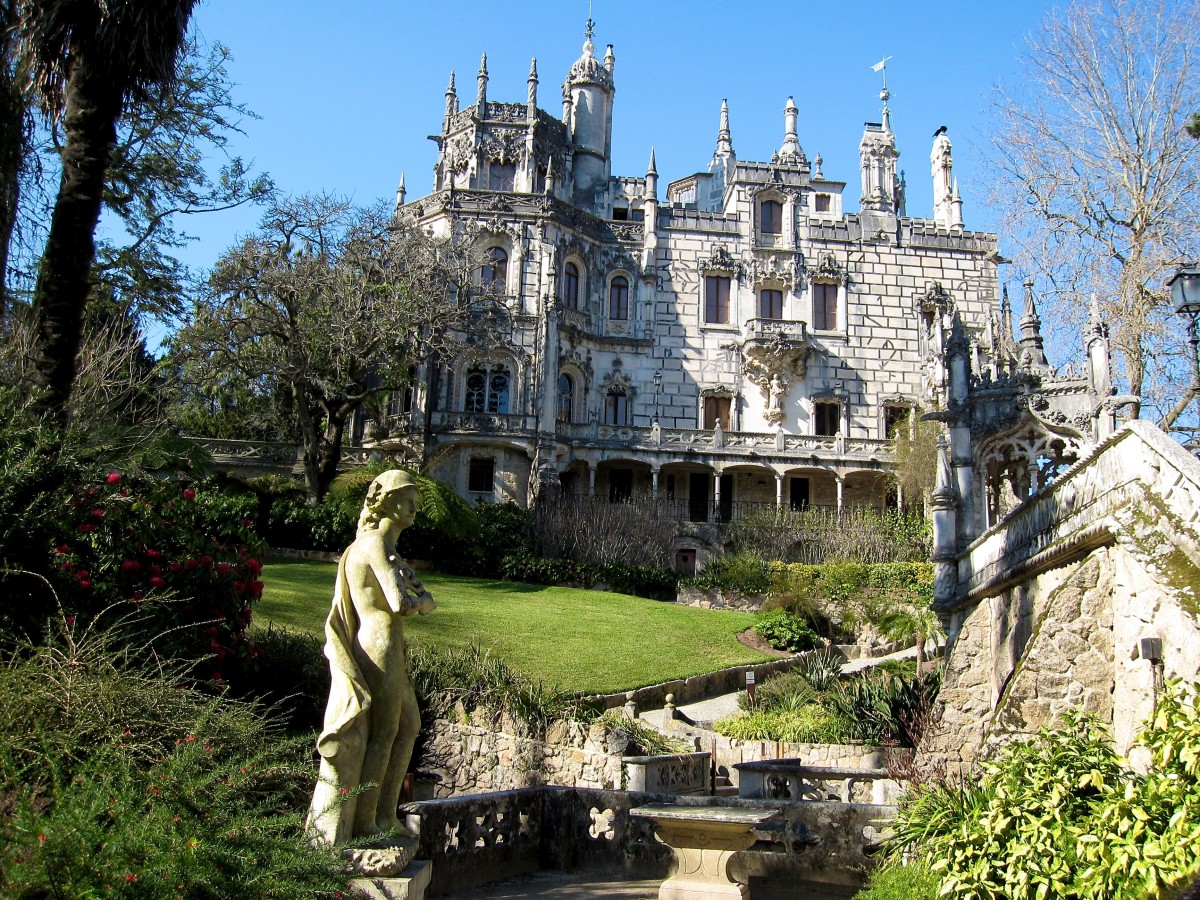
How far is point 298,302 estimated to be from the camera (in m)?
30.0

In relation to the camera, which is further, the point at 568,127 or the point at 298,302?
the point at 568,127

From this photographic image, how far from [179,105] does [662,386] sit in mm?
23177

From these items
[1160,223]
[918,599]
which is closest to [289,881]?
[1160,223]

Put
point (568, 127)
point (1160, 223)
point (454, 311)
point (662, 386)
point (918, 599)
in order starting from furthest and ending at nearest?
point (568, 127)
point (662, 386)
point (454, 311)
point (918, 599)
point (1160, 223)

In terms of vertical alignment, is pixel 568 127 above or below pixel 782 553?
above

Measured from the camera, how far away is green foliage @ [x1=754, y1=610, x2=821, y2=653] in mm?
25219

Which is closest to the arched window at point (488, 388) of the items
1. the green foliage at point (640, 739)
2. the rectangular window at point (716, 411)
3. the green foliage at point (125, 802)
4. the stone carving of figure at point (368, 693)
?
the rectangular window at point (716, 411)

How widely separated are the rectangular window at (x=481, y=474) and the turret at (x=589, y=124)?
14580 mm

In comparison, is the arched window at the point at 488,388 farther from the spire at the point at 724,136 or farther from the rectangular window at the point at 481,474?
the spire at the point at 724,136

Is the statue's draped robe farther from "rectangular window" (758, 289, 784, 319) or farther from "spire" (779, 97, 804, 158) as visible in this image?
"spire" (779, 97, 804, 158)

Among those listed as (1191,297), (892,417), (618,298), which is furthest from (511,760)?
(892,417)

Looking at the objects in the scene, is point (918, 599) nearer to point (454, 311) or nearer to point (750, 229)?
point (454, 311)

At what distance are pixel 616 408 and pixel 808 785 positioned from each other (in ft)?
95.6

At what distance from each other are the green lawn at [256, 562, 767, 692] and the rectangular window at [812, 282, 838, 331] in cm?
1838
